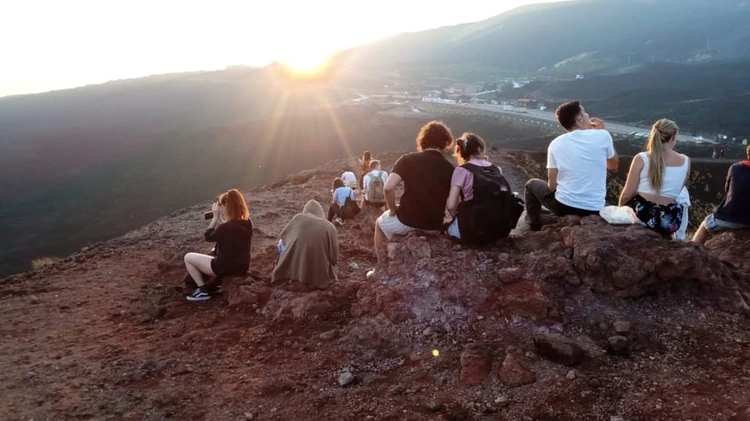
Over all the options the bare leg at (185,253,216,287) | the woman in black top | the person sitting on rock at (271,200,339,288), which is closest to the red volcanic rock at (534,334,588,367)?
the person sitting on rock at (271,200,339,288)

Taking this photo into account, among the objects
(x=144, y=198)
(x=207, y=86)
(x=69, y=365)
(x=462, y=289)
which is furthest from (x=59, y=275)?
(x=207, y=86)

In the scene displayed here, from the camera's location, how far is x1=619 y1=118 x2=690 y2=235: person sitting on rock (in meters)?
5.27

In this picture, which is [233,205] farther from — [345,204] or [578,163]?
[345,204]

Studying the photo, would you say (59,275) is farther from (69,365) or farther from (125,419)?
(125,419)

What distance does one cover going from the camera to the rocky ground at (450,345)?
3852 millimetres

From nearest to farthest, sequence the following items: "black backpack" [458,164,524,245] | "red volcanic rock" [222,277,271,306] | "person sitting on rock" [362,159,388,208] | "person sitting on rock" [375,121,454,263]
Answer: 1. "black backpack" [458,164,524,245]
2. "person sitting on rock" [375,121,454,263]
3. "red volcanic rock" [222,277,271,306]
4. "person sitting on rock" [362,159,388,208]

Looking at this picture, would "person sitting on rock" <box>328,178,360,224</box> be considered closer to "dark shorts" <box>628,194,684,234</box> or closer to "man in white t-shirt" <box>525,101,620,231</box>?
"man in white t-shirt" <box>525,101,620,231</box>

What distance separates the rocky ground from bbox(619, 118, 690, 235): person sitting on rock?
44cm

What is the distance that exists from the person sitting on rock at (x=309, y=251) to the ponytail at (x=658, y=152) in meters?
3.14

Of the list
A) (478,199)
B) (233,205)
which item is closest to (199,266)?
(233,205)

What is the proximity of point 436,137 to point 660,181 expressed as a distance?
204 centimetres

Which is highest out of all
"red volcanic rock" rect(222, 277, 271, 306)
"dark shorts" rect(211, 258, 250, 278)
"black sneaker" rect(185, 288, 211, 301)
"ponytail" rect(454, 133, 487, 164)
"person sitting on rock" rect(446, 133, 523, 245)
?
"ponytail" rect(454, 133, 487, 164)

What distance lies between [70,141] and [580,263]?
60749 millimetres

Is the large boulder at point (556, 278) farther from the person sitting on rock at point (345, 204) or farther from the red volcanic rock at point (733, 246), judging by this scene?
the person sitting on rock at point (345, 204)
